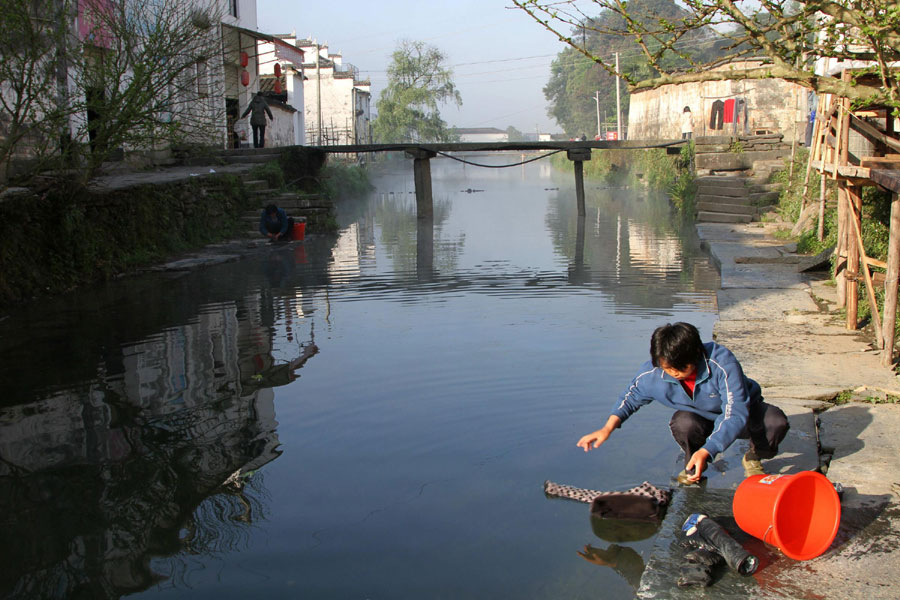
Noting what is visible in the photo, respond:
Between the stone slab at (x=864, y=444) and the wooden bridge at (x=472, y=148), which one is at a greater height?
the wooden bridge at (x=472, y=148)

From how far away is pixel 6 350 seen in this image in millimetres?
9344

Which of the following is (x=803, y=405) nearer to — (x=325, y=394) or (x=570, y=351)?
(x=570, y=351)

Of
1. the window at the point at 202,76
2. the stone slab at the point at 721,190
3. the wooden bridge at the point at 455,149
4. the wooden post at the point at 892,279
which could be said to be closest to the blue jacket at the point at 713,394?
the wooden post at the point at 892,279

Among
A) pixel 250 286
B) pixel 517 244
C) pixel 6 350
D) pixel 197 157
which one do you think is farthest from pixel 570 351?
pixel 197 157

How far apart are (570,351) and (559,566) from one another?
4506 millimetres

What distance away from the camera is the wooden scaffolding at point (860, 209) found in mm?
6832

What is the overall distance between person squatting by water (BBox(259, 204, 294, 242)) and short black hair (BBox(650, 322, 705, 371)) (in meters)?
16.7

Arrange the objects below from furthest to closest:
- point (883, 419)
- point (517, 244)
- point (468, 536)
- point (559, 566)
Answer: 1. point (517, 244)
2. point (883, 419)
3. point (468, 536)
4. point (559, 566)

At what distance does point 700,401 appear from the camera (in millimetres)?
4656

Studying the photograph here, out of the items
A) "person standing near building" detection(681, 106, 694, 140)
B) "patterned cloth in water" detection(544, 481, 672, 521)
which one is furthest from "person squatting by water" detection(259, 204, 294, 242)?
"person standing near building" detection(681, 106, 694, 140)

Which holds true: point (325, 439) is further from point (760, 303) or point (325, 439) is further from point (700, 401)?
point (760, 303)

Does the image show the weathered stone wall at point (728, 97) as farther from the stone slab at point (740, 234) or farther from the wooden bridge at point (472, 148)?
the stone slab at point (740, 234)

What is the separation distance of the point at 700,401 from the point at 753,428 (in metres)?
0.39

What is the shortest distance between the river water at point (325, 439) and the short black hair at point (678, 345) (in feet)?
3.21
